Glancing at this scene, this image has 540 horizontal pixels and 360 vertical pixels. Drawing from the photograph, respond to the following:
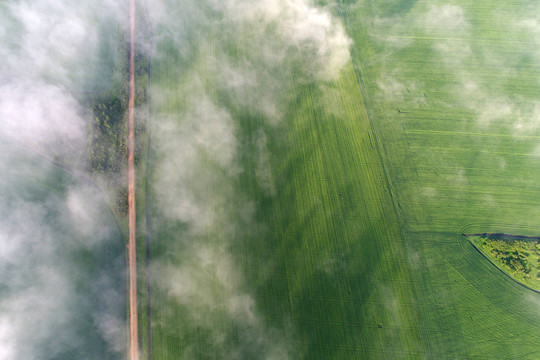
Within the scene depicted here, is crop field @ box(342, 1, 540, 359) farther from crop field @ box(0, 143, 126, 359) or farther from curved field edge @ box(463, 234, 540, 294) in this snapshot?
crop field @ box(0, 143, 126, 359)

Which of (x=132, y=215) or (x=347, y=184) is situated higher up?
(x=347, y=184)

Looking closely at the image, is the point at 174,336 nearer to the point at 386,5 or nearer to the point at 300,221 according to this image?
the point at 300,221

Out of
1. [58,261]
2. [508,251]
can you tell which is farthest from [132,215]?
[508,251]

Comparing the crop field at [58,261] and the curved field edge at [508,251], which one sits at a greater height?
the crop field at [58,261]

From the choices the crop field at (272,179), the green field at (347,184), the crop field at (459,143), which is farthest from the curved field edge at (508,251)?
the green field at (347,184)

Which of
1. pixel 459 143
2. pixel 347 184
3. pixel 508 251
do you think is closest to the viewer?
pixel 508 251

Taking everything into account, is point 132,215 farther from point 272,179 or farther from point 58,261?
point 272,179

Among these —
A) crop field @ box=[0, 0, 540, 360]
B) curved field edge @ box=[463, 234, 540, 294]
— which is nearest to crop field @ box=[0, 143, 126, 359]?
crop field @ box=[0, 0, 540, 360]

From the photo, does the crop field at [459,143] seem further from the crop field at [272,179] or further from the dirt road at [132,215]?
the dirt road at [132,215]

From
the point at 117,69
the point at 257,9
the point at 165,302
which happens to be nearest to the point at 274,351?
the point at 165,302
